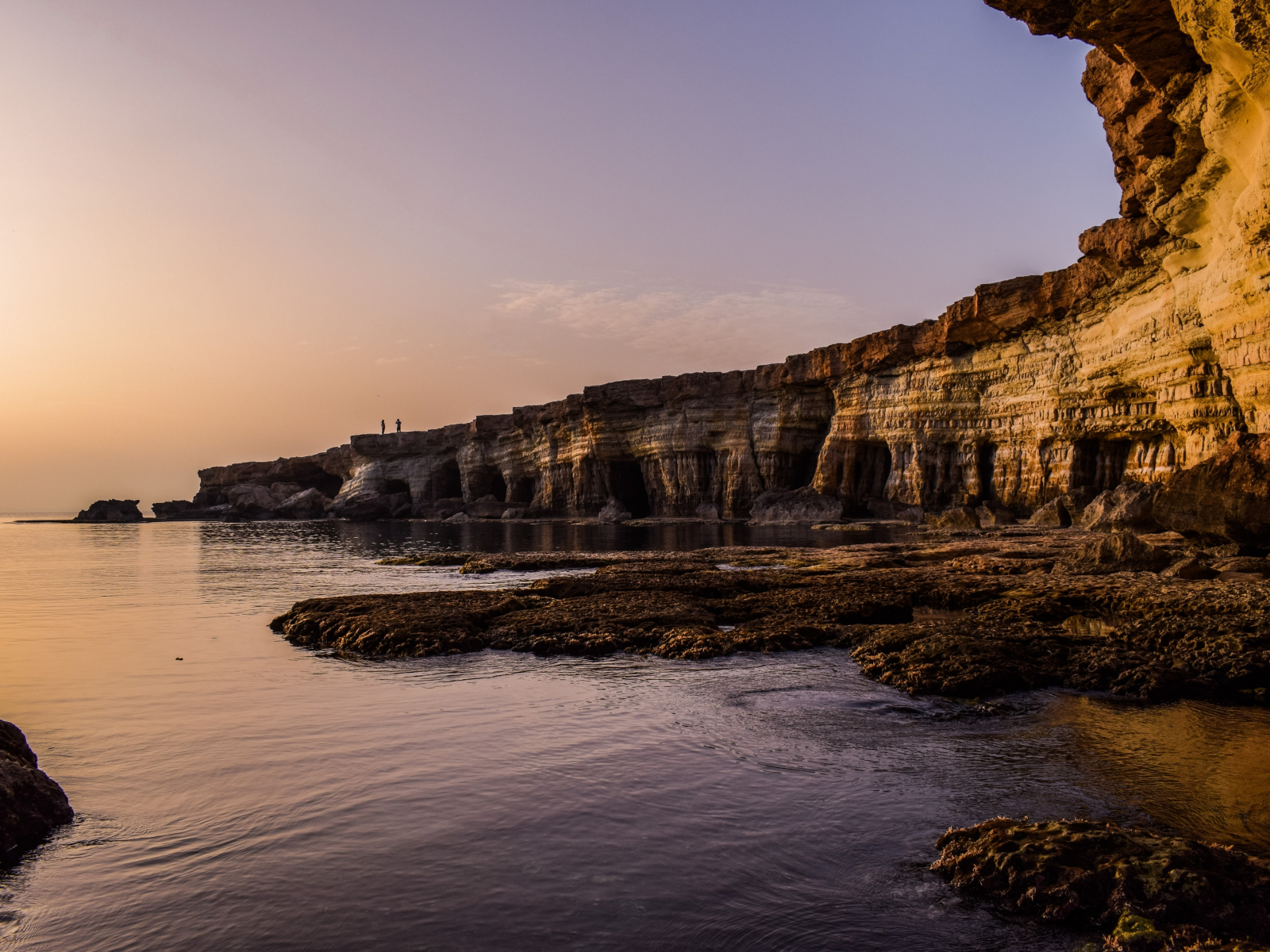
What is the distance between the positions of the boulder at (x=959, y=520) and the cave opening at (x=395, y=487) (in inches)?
2579

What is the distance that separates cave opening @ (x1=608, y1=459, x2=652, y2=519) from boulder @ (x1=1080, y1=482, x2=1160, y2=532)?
4154 cm

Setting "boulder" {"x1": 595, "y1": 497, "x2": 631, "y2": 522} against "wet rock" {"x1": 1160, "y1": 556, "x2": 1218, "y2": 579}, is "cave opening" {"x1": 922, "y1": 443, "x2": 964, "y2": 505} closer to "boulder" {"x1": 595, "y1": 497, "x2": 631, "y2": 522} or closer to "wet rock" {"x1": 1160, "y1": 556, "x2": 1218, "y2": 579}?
"boulder" {"x1": 595, "y1": 497, "x2": 631, "y2": 522}

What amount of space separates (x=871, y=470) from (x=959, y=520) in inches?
622

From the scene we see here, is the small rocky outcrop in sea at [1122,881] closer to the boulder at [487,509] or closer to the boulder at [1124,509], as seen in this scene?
the boulder at [1124,509]

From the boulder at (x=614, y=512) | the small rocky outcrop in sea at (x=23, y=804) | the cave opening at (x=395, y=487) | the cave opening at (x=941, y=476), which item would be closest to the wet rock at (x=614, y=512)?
the boulder at (x=614, y=512)

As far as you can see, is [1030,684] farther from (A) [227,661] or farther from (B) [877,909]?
(A) [227,661]

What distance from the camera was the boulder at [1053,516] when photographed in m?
32.7

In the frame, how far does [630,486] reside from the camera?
238 feet

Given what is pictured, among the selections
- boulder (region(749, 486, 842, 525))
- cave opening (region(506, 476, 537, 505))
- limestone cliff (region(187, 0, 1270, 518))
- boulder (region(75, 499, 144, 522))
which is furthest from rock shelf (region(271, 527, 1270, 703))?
boulder (region(75, 499, 144, 522))

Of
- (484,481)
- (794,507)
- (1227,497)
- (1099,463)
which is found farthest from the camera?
(484,481)

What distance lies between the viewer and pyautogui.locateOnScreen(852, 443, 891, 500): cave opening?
2042 inches

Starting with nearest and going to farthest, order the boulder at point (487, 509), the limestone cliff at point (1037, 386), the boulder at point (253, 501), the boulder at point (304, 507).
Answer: the limestone cliff at point (1037, 386) < the boulder at point (487, 509) < the boulder at point (304, 507) < the boulder at point (253, 501)

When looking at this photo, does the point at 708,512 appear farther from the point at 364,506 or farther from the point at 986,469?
the point at 364,506

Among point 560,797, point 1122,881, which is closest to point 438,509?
point 560,797
